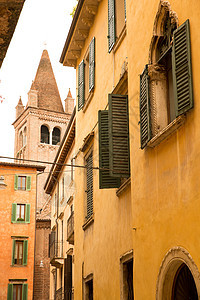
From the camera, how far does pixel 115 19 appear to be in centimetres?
1271

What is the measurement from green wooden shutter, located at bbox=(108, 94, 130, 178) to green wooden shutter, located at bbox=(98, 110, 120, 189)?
1.00m

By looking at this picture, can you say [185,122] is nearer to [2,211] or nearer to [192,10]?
[192,10]

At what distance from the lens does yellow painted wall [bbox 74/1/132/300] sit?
1100 cm

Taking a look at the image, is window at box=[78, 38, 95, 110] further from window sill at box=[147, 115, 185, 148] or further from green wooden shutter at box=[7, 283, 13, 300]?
green wooden shutter at box=[7, 283, 13, 300]

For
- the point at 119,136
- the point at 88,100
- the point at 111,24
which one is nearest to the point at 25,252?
the point at 88,100

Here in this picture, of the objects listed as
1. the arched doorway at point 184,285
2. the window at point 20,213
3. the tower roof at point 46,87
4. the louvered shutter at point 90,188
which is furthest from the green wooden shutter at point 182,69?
the tower roof at point 46,87

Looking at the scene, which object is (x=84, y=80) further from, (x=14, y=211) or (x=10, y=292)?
(x=10, y=292)

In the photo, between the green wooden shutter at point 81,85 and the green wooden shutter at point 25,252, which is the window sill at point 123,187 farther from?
the green wooden shutter at point 25,252

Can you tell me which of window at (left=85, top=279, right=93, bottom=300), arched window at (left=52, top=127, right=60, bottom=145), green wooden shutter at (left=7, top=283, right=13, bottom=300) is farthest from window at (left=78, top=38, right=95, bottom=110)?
arched window at (left=52, top=127, right=60, bottom=145)

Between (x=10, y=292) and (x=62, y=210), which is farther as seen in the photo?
(x=10, y=292)

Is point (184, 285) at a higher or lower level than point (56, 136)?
lower

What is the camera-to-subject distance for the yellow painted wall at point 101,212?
1100cm

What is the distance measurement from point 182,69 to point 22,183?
32.0 metres

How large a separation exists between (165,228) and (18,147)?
7191cm
